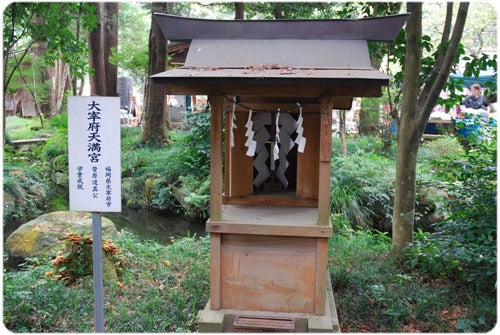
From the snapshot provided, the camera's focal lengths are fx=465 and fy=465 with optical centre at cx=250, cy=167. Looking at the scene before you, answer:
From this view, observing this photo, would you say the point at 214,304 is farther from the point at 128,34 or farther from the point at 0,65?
the point at 128,34

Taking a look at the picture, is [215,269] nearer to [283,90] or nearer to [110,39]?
[283,90]

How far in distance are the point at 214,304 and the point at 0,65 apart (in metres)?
3.47

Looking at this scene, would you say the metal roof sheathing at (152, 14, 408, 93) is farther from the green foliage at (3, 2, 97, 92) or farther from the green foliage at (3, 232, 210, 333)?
the green foliage at (3, 232, 210, 333)

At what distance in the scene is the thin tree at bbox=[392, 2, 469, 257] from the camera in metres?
6.15

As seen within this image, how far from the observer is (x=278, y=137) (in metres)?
5.14

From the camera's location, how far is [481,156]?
5336 mm

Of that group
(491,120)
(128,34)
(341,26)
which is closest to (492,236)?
(491,120)

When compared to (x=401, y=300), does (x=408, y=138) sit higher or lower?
higher

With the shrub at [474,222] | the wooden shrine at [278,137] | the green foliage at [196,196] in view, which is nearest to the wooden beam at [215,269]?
the wooden shrine at [278,137]

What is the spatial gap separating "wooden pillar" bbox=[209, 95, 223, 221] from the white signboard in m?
0.99

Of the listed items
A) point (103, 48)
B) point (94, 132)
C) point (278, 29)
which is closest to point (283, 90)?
point (278, 29)

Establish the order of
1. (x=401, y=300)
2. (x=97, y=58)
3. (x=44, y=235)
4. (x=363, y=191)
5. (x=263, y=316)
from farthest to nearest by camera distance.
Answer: (x=97, y=58) → (x=363, y=191) → (x=44, y=235) → (x=401, y=300) → (x=263, y=316)

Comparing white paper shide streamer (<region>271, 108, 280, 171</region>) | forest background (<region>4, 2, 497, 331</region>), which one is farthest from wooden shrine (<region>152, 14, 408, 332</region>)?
forest background (<region>4, 2, 497, 331</region>)

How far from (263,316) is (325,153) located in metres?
1.67
